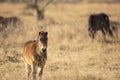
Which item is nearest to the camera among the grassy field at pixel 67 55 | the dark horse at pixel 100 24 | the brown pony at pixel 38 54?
the brown pony at pixel 38 54

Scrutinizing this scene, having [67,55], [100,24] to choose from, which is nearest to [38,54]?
[67,55]

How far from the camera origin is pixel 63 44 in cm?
1547

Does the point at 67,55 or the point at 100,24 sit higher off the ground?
the point at 100,24

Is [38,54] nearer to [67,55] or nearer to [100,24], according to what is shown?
[67,55]

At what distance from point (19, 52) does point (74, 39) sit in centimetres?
343

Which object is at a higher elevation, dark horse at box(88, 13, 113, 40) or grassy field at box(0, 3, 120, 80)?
dark horse at box(88, 13, 113, 40)

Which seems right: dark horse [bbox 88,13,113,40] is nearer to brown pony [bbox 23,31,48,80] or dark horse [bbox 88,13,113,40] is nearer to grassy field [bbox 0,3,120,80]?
grassy field [bbox 0,3,120,80]

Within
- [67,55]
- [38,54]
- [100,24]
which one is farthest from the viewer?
[100,24]

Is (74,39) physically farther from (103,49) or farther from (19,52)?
(19,52)

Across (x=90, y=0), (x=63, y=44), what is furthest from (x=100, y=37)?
(x=90, y=0)

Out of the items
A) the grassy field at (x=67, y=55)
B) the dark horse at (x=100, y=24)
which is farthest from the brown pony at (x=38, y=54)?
the dark horse at (x=100, y=24)

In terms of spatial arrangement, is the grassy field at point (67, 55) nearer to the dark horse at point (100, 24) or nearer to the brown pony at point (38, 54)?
the dark horse at point (100, 24)

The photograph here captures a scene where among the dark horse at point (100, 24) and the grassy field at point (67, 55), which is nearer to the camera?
the grassy field at point (67, 55)

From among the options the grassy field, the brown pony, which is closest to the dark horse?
the grassy field
